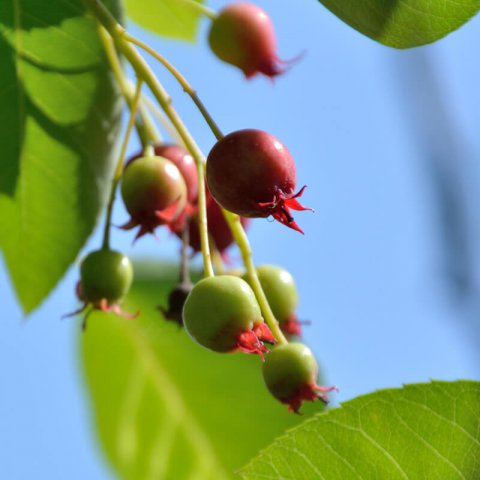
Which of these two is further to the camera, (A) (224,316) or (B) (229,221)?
(B) (229,221)

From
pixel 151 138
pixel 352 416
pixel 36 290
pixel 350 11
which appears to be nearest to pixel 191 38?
pixel 151 138

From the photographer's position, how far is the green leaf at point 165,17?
1.71 meters

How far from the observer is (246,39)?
1.38 meters

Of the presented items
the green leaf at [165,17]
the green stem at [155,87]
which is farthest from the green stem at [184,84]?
the green leaf at [165,17]

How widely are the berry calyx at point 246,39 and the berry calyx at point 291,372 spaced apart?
0.42 m

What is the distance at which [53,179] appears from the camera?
149 cm

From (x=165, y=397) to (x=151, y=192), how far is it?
Answer: 2.46 ft

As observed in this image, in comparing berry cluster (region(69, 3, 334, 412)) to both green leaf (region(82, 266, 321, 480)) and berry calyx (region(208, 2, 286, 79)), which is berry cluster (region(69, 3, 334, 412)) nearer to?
berry calyx (region(208, 2, 286, 79))

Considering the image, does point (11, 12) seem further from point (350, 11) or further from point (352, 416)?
point (352, 416)

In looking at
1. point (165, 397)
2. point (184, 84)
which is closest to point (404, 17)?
point (184, 84)

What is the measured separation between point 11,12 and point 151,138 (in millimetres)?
257

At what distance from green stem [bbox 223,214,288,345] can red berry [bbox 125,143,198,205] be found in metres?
0.10

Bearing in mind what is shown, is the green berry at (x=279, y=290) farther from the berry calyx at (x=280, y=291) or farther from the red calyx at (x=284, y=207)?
the red calyx at (x=284, y=207)

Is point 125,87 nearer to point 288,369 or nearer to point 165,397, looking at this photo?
point 288,369
